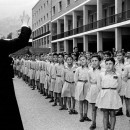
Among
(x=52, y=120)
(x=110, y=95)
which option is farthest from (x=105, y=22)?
(x=110, y=95)

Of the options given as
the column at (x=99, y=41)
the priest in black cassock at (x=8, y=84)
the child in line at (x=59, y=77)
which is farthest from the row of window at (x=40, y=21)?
the priest in black cassock at (x=8, y=84)

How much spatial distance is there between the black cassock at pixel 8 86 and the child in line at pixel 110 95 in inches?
116

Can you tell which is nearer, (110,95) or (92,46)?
(110,95)

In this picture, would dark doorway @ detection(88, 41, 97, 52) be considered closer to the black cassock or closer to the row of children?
the row of children

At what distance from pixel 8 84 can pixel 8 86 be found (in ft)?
0.08

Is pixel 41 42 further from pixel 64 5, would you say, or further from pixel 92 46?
pixel 92 46

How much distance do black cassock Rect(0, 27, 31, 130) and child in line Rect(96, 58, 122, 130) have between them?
2.96m

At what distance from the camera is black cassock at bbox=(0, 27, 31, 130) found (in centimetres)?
329

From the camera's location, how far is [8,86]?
11.2 feet

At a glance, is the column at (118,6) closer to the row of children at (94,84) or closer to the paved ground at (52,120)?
the row of children at (94,84)

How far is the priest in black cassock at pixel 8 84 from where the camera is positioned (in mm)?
3291

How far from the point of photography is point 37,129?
264 inches

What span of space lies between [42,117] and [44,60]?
209 inches

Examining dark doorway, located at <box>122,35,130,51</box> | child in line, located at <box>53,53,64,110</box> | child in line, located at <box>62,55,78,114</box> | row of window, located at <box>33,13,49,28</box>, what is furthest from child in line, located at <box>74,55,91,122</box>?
row of window, located at <box>33,13,49,28</box>
